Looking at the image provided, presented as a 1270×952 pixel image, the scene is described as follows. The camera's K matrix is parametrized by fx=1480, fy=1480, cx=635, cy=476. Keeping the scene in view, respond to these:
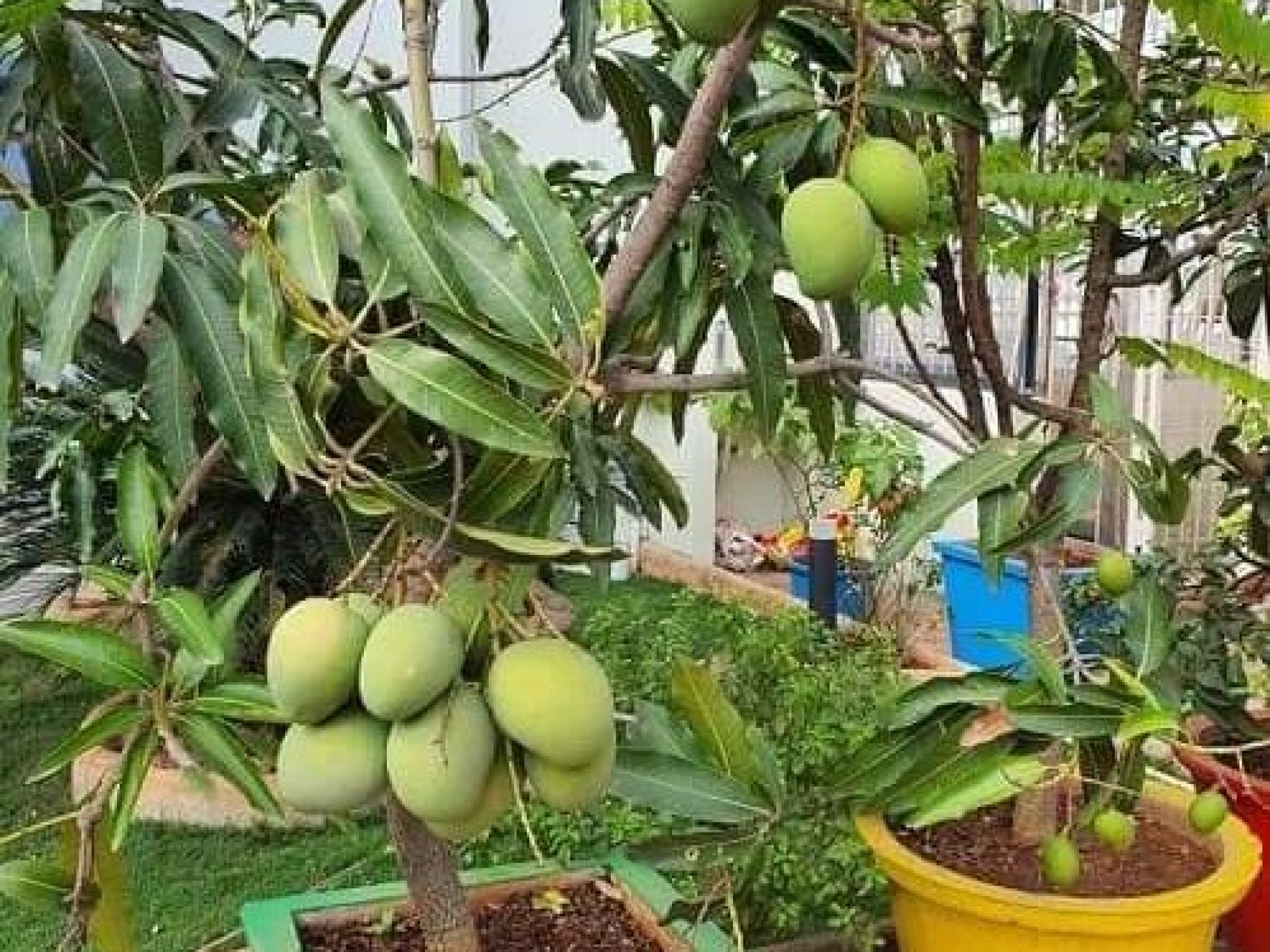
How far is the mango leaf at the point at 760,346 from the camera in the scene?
1.16 m

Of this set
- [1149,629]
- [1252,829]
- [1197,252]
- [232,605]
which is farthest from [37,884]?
[1252,829]

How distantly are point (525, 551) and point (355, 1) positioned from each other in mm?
654

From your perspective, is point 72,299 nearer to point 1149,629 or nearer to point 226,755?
point 226,755

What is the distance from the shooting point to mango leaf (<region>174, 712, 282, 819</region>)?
103 centimetres

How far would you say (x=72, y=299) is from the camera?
0.97 meters

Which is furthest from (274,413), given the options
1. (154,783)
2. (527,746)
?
(154,783)

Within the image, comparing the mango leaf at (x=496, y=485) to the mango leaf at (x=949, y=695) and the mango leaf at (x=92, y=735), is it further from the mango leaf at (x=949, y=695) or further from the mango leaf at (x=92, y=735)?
the mango leaf at (x=949, y=695)

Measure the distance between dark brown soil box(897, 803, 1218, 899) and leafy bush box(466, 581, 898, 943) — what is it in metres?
0.12

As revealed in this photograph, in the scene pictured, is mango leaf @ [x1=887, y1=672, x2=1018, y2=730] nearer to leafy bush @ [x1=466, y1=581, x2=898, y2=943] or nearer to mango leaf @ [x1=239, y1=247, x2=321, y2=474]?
leafy bush @ [x1=466, y1=581, x2=898, y2=943]

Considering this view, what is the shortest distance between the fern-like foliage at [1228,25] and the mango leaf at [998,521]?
57cm

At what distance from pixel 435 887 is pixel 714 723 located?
0.31 m

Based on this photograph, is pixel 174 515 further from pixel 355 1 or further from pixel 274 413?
pixel 355 1

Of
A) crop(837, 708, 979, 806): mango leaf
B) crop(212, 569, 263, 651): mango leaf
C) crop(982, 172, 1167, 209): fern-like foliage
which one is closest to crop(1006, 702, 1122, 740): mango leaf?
crop(837, 708, 979, 806): mango leaf

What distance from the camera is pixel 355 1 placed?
48.0 inches
